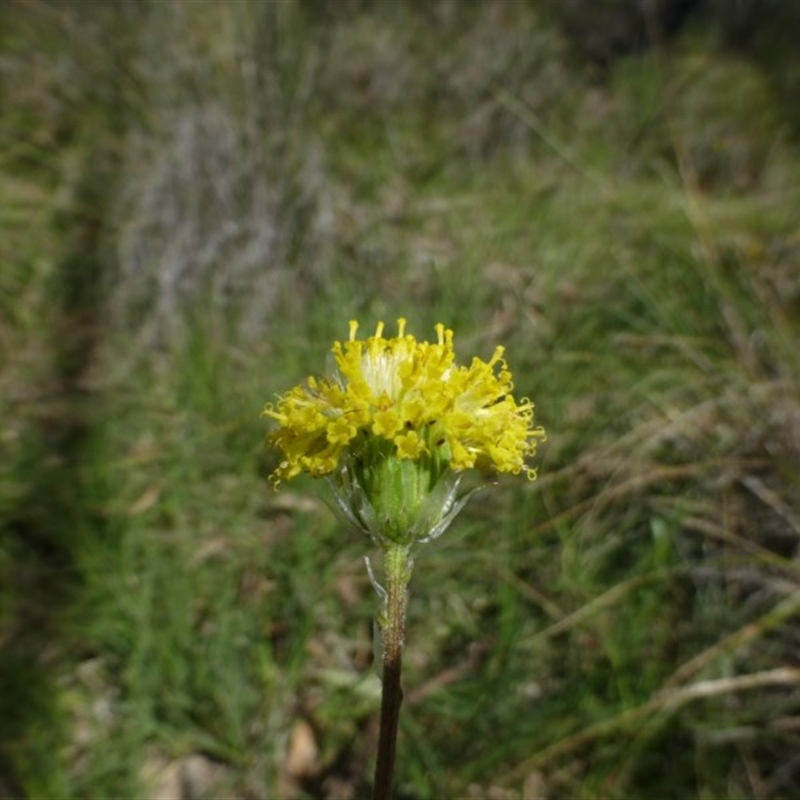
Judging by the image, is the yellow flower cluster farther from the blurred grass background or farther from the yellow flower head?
the blurred grass background

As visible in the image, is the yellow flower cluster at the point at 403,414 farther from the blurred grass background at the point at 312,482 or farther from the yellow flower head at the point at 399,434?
the blurred grass background at the point at 312,482

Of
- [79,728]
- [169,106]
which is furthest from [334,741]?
[169,106]

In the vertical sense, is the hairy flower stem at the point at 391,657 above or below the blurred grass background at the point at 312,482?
below

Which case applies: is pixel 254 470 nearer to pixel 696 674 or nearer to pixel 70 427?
pixel 70 427

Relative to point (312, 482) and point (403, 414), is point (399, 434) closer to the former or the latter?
point (403, 414)

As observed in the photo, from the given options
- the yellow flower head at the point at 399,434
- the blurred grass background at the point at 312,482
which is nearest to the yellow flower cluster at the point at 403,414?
the yellow flower head at the point at 399,434

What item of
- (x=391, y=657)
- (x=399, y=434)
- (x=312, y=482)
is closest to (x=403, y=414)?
(x=399, y=434)
